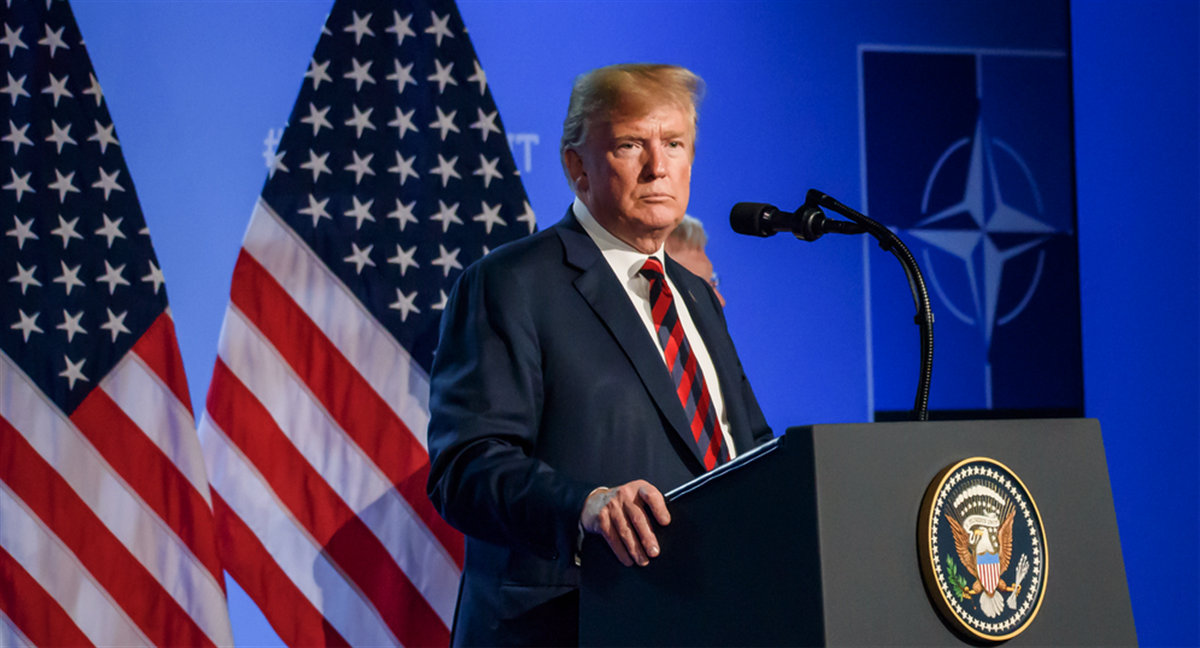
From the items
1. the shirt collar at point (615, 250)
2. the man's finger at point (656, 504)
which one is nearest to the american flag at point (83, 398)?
the shirt collar at point (615, 250)

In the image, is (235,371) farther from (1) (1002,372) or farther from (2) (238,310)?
(1) (1002,372)

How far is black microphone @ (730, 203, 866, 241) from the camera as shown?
1232mm

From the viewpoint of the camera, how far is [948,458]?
0.90 meters

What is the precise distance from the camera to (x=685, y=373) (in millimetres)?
1497

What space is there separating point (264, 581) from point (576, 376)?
157 cm

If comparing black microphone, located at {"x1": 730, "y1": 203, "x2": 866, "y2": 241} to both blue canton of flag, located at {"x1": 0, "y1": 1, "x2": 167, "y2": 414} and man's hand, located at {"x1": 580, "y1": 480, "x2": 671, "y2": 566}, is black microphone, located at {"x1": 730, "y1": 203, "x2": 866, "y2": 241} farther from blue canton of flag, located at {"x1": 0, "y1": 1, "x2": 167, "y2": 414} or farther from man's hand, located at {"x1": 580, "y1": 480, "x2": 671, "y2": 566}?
blue canton of flag, located at {"x1": 0, "y1": 1, "x2": 167, "y2": 414}

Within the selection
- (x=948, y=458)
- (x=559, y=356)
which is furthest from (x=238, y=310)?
(x=948, y=458)

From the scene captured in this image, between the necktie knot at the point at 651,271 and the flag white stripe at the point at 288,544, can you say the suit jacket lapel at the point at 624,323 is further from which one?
the flag white stripe at the point at 288,544

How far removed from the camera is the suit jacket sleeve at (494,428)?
1.14 m

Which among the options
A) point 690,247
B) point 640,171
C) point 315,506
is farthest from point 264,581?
point 640,171

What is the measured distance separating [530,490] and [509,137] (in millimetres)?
1862

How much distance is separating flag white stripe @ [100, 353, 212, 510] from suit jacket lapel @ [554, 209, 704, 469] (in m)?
1.46

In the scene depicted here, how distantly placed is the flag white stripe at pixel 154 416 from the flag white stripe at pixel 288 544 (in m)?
0.05

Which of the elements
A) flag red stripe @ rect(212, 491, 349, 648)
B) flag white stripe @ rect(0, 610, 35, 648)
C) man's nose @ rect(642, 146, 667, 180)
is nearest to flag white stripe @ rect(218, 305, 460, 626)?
flag red stripe @ rect(212, 491, 349, 648)
